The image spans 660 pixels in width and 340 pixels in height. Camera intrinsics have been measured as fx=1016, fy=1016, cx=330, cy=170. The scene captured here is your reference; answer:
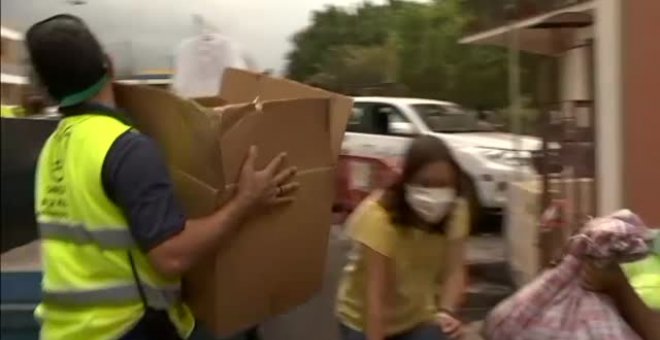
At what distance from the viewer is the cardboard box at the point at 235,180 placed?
1.87 metres

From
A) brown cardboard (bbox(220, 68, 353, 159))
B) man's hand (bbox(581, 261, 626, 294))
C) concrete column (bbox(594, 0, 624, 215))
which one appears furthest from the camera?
concrete column (bbox(594, 0, 624, 215))

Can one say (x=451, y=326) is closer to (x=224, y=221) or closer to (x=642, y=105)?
(x=224, y=221)

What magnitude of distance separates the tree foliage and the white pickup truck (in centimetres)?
8

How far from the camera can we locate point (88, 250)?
180cm

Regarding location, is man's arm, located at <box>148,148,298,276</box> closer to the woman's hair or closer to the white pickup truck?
the woman's hair

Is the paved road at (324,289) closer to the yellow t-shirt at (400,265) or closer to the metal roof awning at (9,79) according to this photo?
the yellow t-shirt at (400,265)

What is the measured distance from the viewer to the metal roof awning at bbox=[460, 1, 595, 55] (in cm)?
380

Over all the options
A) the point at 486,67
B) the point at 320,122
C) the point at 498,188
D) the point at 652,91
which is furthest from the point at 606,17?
the point at 320,122

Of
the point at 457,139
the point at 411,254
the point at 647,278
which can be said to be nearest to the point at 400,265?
the point at 411,254

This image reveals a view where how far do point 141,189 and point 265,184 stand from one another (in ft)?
0.88

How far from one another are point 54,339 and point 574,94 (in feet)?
8.27

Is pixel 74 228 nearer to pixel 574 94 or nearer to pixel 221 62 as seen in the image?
pixel 221 62

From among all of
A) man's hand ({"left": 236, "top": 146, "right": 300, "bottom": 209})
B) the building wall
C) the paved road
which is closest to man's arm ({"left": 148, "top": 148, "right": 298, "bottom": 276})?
man's hand ({"left": 236, "top": 146, "right": 300, "bottom": 209})

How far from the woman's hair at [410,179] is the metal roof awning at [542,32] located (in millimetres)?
1386
